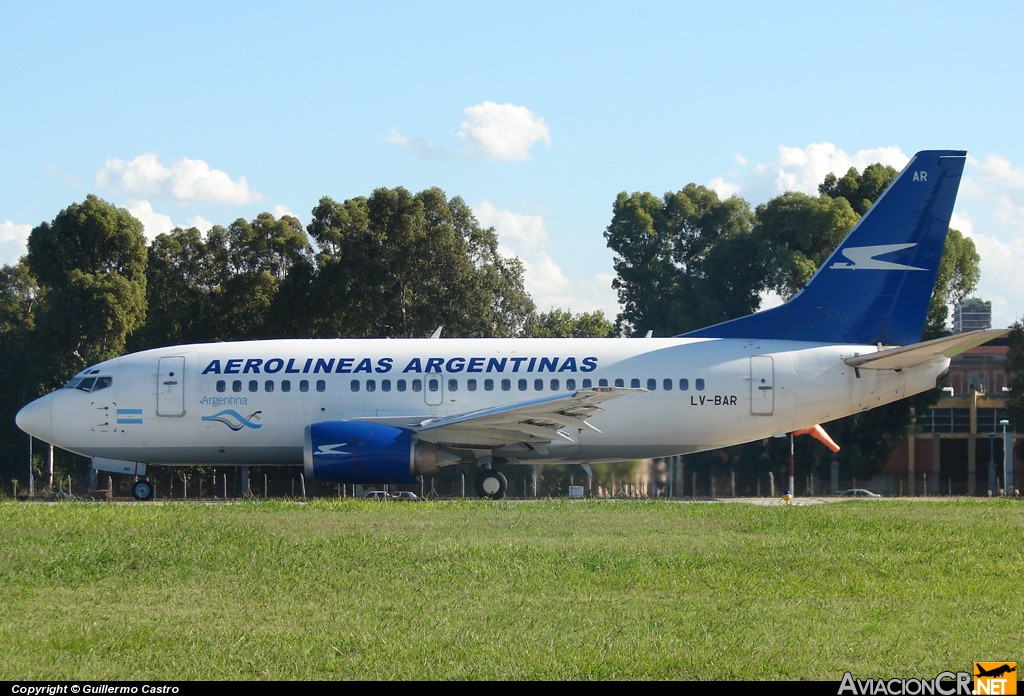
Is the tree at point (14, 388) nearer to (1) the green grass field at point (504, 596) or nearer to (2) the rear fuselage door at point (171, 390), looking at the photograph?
(2) the rear fuselage door at point (171, 390)

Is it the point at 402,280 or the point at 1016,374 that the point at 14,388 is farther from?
the point at 1016,374

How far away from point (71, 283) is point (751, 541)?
3578cm

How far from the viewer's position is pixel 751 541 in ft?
55.7

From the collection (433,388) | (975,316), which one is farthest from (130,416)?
(975,316)

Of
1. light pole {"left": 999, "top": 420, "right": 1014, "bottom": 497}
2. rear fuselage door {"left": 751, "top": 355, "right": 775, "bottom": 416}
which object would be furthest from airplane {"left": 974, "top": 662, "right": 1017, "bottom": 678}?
light pole {"left": 999, "top": 420, "right": 1014, "bottom": 497}

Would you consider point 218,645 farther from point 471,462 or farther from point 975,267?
point 975,267

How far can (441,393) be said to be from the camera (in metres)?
27.8

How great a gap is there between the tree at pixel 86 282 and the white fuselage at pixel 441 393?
18.5 metres

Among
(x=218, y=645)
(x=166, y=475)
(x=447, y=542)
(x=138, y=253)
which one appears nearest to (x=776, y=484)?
(x=166, y=475)

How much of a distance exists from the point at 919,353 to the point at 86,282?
3152cm

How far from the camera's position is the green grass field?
9.48 meters

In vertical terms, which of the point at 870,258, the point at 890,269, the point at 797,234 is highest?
the point at 797,234

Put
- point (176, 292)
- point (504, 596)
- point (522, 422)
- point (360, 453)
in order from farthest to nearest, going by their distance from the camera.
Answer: point (176, 292), point (522, 422), point (360, 453), point (504, 596)

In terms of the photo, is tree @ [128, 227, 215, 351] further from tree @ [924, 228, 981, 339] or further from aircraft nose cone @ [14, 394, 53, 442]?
tree @ [924, 228, 981, 339]
